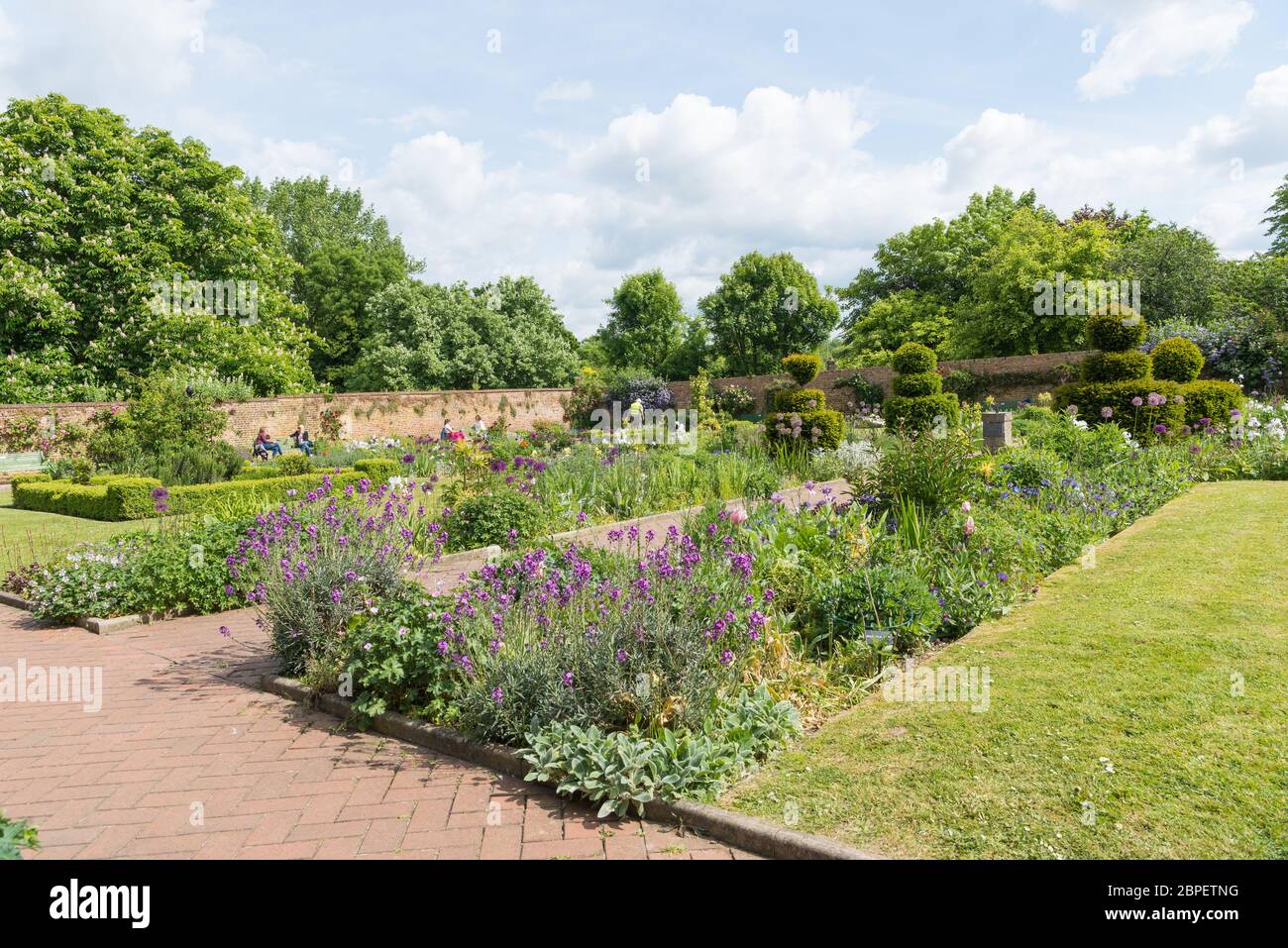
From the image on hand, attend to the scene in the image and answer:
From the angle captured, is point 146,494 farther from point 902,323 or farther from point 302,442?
point 902,323

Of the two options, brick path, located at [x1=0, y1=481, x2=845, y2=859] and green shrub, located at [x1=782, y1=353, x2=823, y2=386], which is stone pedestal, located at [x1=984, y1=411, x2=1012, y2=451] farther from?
brick path, located at [x1=0, y1=481, x2=845, y2=859]

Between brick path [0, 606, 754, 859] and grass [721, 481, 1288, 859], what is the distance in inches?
27.1

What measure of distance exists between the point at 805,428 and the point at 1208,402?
612cm

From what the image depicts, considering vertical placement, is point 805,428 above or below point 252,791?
above

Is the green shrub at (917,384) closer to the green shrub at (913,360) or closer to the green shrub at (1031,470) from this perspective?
the green shrub at (913,360)

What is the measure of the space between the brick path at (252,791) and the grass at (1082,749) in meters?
0.69

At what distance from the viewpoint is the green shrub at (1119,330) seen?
13.0 meters

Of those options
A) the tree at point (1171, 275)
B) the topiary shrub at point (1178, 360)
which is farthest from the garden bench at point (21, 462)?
the tree at point (1171, 275)

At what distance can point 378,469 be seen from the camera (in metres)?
14.9

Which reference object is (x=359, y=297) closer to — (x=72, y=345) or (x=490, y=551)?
(x=72, y=345)

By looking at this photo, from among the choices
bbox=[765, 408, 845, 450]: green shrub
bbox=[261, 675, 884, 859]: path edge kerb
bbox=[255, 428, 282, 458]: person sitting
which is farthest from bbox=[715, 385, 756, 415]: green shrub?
bbox=[261, 675, 884, 859]: path edge kerb

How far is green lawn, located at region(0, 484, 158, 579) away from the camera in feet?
30.0

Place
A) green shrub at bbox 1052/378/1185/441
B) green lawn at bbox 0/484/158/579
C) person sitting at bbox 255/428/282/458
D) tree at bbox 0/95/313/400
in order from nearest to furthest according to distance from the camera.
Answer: green lawn at bbox 0/484/158/579
green shrub at bbox 1052/378/1185/441
person sitting at bbox 255/428/282/458
tree at bbox 0/95/313/400

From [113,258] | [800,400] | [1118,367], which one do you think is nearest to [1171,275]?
[1118,367]
